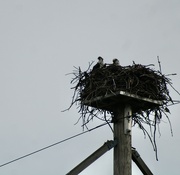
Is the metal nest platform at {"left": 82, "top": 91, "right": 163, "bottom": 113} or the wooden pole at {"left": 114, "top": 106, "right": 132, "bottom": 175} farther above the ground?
the metal nest platform at {"left": 82, "top": 91, "right": 163, "bottom": 113}

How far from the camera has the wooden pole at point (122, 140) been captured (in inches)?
206

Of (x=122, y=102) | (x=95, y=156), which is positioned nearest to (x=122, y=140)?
(x=95, y=156)

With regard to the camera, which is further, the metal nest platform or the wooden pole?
the metal nest platform

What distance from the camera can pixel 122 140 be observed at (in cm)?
548

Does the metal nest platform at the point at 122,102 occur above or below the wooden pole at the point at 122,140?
above

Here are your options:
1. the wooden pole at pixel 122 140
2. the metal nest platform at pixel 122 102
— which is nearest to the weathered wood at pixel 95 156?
the wooden pole at pixel 122 140

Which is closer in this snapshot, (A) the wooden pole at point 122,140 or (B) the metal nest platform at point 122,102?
(A) the wooden pole at point 122,140

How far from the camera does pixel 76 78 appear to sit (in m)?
7.50

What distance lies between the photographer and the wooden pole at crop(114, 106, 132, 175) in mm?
5243

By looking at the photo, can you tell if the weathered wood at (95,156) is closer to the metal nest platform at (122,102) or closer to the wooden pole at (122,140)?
the wooden pole at (122,140)

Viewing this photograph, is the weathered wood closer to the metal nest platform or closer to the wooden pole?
the wooden pole

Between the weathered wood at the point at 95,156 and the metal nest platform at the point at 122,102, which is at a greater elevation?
the metal nest platform at the point at 122,102

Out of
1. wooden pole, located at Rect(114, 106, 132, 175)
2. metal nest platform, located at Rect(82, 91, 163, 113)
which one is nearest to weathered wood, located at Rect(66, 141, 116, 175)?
wooden pole, located at Rect(114, 106, 132, 175)

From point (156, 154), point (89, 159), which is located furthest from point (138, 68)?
point (89, 159)
